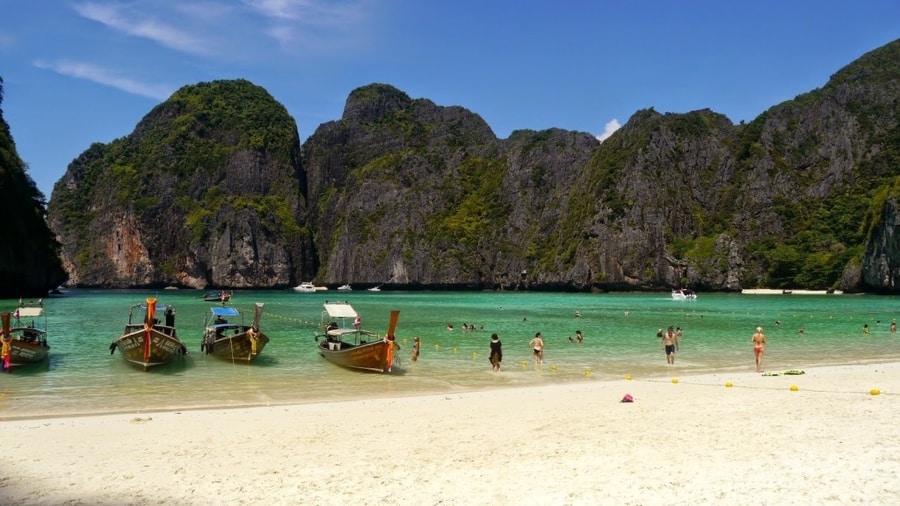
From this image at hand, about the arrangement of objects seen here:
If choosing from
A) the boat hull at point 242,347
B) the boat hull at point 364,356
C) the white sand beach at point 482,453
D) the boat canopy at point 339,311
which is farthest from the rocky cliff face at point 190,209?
the white sand beach at point 482,453

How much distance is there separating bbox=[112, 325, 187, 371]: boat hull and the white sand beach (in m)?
8.59

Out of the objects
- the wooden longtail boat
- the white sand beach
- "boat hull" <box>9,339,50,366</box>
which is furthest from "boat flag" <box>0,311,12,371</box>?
the wooden longtail boat

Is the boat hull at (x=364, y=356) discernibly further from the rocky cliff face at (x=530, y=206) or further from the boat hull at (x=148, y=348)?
the rocky cliff face at (x=530, y=206)

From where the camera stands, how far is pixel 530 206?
547ft

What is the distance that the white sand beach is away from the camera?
7.70m

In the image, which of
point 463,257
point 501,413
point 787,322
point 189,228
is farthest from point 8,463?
point 189,228

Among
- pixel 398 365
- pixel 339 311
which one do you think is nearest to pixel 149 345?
pixel 339 311

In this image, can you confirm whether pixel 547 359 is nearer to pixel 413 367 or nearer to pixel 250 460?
pixel 413 367

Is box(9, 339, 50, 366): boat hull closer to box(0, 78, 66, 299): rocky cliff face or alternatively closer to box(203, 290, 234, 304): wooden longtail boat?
box(203, 290, 234, 304): wooden longtail boat

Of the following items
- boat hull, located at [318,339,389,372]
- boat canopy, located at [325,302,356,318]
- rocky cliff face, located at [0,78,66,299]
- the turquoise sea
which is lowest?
the turquoise sea

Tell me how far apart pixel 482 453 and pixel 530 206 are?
522 feet

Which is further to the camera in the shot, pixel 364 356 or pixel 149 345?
pixel 364 356

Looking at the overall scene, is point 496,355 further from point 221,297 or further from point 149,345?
point 221,297

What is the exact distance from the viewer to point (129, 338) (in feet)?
75.3
